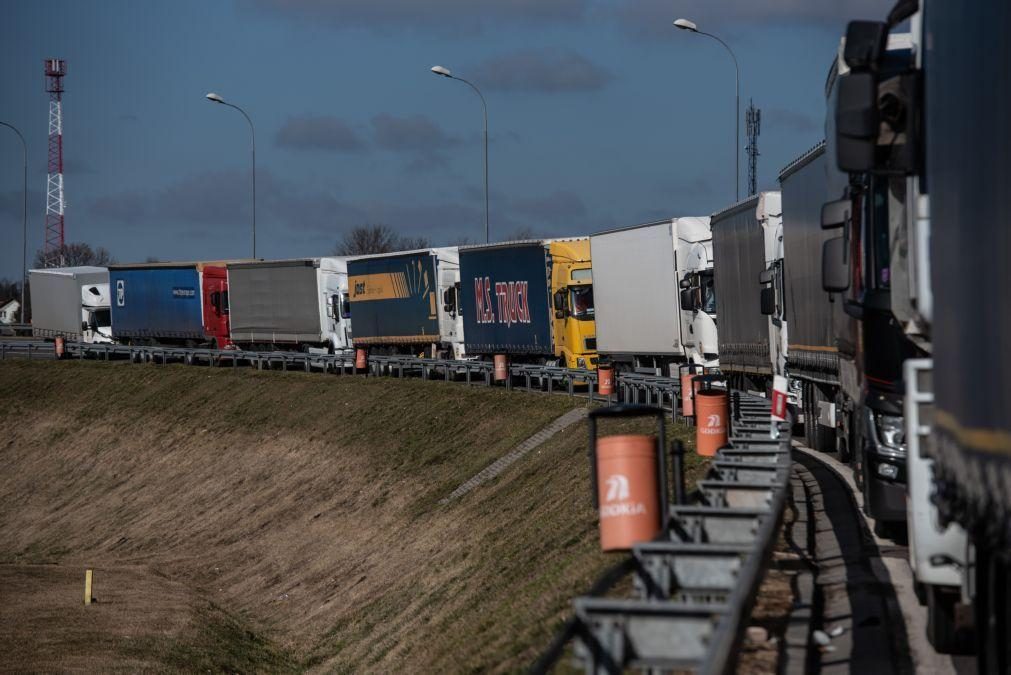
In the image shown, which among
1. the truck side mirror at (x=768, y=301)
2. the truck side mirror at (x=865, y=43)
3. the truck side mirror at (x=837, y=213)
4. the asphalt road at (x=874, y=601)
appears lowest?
the asphalt road at (x=874, y=601)

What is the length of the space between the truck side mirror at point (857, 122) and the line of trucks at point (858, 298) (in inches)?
0.5

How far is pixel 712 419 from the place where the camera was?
1709 cm

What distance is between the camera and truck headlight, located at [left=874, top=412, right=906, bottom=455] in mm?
12602

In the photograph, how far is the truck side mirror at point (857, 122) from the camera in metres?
8.09

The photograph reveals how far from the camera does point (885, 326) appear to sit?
12.7m

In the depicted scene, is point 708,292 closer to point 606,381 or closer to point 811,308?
point 606,381

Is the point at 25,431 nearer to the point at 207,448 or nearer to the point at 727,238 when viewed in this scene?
the point at 207,448

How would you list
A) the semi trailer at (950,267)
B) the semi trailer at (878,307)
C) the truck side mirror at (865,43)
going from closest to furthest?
1. the semi trailer at (950,267)
2. the truck side mirror at (865,43)
3. the semi trailer at (878,307)

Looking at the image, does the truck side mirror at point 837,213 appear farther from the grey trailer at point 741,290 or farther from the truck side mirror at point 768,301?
the grey trailer at point 741,290

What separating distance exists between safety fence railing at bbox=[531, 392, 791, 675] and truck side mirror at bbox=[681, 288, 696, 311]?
21.7 m

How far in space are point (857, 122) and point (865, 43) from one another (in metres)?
0.87

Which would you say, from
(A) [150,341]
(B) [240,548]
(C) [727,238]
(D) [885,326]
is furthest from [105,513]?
(D) [885,326]

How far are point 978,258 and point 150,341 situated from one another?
7007 cm

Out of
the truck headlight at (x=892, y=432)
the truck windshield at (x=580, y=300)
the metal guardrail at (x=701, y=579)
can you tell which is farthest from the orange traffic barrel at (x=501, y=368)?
the truck headlight at (x=892, y=432)
